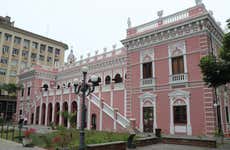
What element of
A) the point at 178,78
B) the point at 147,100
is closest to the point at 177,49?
the point at 178,78

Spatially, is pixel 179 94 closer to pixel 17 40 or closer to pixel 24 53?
pixel 24 53

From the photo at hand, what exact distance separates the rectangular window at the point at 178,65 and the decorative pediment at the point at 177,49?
35 centimetres

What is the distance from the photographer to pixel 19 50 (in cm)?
4584

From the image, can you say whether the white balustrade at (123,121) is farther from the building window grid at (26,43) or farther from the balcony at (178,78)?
the building window grid at (26,43)

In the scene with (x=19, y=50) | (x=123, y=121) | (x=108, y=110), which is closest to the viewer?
(x=123, y=121)

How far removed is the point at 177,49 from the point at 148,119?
636 cm

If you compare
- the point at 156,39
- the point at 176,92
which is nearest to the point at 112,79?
the point at 156,39

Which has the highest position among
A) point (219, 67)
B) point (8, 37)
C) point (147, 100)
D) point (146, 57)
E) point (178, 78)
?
point (8, 37)

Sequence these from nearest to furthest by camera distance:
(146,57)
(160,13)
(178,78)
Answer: (178,78)
(160,13)
(146,57)

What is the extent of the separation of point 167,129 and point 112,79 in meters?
10.6

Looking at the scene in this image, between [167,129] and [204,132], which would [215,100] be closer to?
[204,132]

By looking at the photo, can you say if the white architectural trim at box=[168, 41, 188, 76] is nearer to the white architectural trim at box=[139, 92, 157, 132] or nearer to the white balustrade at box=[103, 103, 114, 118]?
the white architectural trim at box=[139, 92, 157, 132]

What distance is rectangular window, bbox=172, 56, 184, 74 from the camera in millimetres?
16812

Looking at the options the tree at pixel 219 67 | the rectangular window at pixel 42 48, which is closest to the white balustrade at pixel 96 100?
the tree at pixel 219 67
